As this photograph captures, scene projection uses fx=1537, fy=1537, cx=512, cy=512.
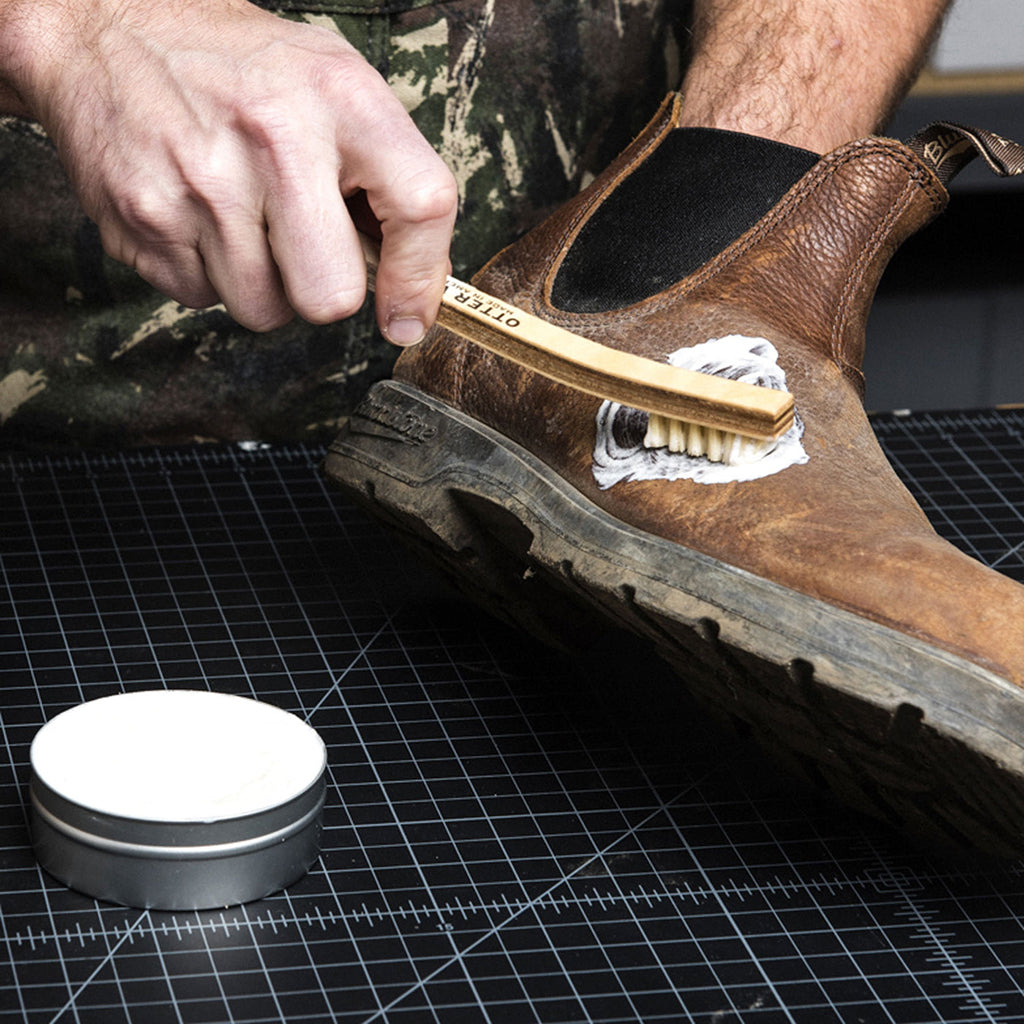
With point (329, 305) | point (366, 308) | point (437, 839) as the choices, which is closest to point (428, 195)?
point (329, 305)

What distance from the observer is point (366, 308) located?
1.36 m

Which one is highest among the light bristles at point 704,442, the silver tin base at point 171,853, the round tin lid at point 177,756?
the light bristles at point 704,442

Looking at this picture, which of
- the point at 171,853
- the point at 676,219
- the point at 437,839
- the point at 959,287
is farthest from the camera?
the point at 959,287

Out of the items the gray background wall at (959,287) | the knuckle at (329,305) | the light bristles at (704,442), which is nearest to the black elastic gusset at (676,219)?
the light bristles at (704,442)

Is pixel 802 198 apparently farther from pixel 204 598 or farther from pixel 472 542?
pixel 204 598

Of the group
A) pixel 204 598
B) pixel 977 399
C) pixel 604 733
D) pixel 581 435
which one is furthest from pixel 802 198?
pixel 977 399

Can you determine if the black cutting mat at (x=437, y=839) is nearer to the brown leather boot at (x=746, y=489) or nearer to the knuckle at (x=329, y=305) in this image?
the brown leather boot at (x=746, y=489)

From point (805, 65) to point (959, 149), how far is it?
0.13 metres

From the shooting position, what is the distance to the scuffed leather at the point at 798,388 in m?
0.79

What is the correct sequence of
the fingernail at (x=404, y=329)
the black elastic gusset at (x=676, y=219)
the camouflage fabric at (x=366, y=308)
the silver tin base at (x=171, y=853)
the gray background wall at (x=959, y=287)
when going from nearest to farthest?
the silver tin base at (x=171, y=853), the fingernail at (x=404, y=329), the black elastic gusset at (x=676, y=219), the camouflage fabric at (x=366, y=308), the gray background wall at (x=959, y=287)

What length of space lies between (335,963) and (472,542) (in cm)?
29

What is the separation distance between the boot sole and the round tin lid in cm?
19

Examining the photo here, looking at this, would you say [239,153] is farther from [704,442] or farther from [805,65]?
[805,65]

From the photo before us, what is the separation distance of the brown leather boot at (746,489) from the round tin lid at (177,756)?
188 millimetres
